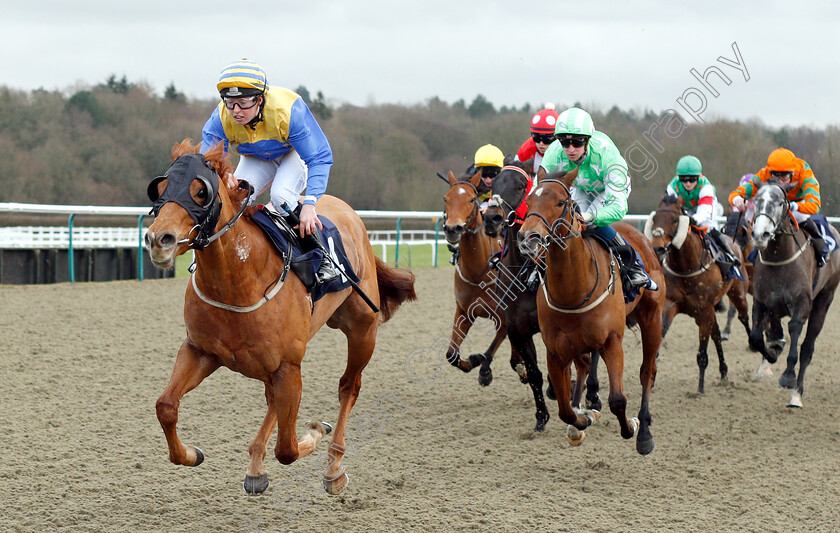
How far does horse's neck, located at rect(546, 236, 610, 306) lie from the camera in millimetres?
4309

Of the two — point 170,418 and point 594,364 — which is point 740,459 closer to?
point 594,364

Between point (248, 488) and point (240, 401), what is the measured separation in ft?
8.24

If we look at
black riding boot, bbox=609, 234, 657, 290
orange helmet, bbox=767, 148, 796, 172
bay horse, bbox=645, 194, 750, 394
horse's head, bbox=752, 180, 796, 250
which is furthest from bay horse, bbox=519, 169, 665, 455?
orange helmet, bbox=767, 148, 796, 172

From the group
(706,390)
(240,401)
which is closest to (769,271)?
(706,390)

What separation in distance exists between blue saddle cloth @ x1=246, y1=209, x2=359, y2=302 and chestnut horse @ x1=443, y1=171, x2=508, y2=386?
1.91 metres

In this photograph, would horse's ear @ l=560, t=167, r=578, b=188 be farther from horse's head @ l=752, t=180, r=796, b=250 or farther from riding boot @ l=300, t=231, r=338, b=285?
horse's head @ l=752, t=180, r=796, b=250

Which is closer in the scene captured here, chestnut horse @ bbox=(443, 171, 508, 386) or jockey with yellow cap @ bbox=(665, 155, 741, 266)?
chestnut horse @ bbox=(443, 171, 508, 386)

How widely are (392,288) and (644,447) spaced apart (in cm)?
182

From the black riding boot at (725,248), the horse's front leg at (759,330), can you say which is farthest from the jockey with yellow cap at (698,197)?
the horse's front leg at (759,330)

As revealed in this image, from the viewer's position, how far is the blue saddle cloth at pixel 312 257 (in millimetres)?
3588

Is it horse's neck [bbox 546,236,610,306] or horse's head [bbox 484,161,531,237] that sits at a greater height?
horse's head [bbox 484,161,531,237]

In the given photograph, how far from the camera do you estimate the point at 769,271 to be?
662cm

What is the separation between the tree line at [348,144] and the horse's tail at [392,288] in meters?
13.0

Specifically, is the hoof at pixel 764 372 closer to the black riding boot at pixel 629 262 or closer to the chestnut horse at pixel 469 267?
the chestnut horse at pixel 469 267
